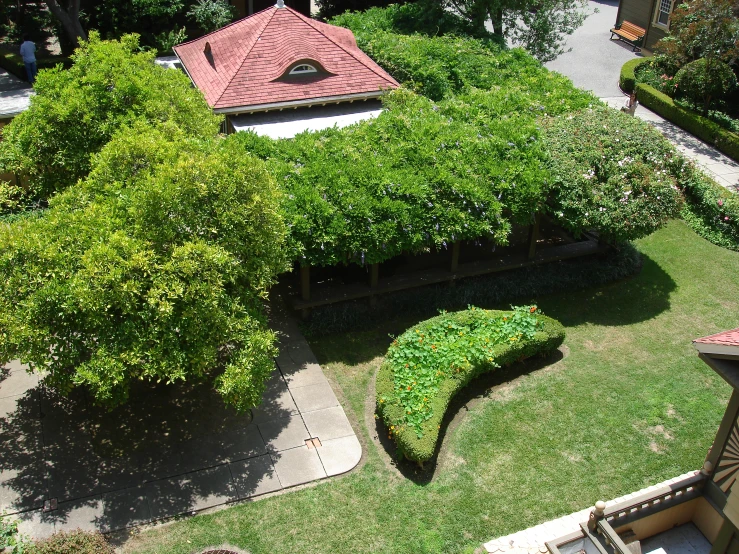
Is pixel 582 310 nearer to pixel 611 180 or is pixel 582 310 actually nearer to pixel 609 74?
pixel 611 180

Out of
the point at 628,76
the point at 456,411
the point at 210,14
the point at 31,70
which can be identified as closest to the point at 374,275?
the point at 456,411

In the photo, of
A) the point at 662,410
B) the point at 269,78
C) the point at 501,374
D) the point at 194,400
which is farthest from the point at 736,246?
the point at 194,400

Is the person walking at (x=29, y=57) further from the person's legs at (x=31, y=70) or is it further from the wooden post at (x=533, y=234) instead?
the wooden post at (x=533, y=234)

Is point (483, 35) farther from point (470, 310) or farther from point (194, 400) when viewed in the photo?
point (194, 400)

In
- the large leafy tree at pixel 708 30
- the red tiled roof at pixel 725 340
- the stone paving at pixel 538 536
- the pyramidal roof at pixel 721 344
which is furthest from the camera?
the large leafy tree at pixel 708 30

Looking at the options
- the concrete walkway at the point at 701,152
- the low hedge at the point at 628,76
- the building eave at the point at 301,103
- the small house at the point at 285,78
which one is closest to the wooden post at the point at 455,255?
the small house at the point at 285,78
